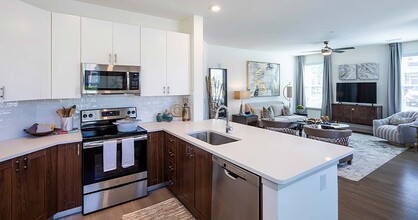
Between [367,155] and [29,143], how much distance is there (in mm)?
5975

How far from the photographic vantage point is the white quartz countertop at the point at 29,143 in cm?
196

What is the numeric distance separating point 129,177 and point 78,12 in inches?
93.5

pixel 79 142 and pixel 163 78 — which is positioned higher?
pixel 163 78

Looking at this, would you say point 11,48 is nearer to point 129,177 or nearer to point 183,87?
point 129,177

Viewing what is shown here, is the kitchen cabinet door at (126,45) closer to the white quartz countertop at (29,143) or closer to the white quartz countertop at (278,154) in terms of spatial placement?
the white quartz countertop at (29,143)

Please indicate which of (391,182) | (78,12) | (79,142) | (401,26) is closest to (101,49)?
(78,12)

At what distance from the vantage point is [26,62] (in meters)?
2.30

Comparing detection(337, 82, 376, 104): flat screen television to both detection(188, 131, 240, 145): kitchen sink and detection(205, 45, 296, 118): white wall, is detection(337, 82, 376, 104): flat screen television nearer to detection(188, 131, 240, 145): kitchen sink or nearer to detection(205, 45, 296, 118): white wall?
detection(205, 45, 296, 118): white wall

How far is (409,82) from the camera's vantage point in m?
6.36

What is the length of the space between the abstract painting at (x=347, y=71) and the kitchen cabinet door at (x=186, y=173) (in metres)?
7.26

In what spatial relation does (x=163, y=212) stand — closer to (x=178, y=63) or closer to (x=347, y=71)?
(x=178, y=63)

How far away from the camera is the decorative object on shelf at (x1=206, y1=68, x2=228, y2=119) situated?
6367 mm

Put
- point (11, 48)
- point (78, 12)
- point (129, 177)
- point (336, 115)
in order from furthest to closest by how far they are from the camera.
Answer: point (336, 115) < point (78, 12) < point (129, 177) < point (11, 48)

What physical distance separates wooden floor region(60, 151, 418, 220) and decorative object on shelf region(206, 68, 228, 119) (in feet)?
11.7
